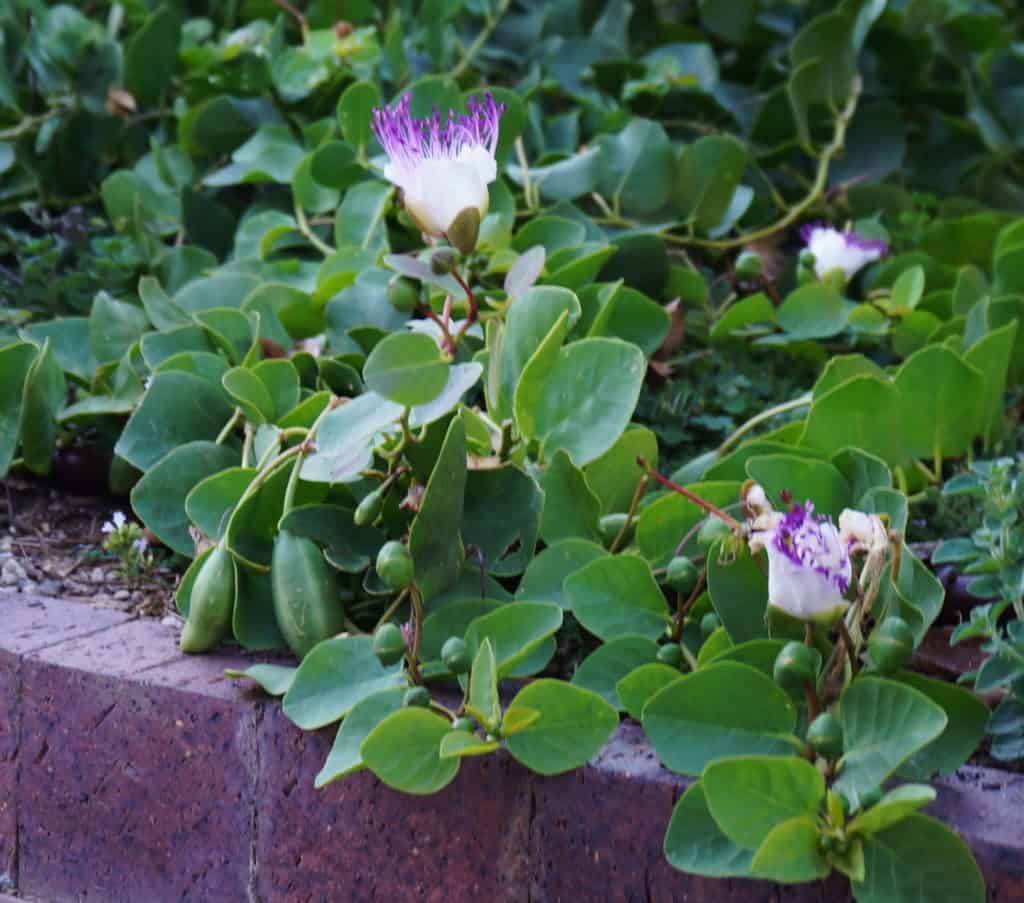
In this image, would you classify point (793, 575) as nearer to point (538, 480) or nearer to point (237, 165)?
point (538, 480)

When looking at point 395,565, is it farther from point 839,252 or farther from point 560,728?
point 839,252

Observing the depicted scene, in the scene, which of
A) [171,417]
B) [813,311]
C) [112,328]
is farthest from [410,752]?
[813,311]

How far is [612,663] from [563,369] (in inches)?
10.3

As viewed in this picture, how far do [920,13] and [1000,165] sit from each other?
0.98 ft

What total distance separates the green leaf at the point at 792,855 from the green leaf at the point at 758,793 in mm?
15

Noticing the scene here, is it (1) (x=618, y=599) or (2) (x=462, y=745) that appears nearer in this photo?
(2) (x=462, y=745)

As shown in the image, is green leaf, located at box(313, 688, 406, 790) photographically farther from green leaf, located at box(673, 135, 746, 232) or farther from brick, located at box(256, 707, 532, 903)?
green leaf, located at box(673, 135, 746, 232)

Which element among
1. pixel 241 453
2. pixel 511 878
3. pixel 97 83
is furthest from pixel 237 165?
pixel 511 878

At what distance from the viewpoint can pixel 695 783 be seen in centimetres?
89

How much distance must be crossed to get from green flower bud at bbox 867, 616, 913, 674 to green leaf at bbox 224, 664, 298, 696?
17.7 inches

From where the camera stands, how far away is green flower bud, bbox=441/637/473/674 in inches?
39.8

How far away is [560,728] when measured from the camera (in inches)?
37.8

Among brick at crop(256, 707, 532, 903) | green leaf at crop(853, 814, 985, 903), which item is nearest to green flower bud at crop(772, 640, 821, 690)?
green leaf at crop(853, 814, 985, 903)

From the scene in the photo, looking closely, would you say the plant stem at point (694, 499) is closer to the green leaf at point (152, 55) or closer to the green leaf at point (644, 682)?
the green leaf at point (644, 682)
